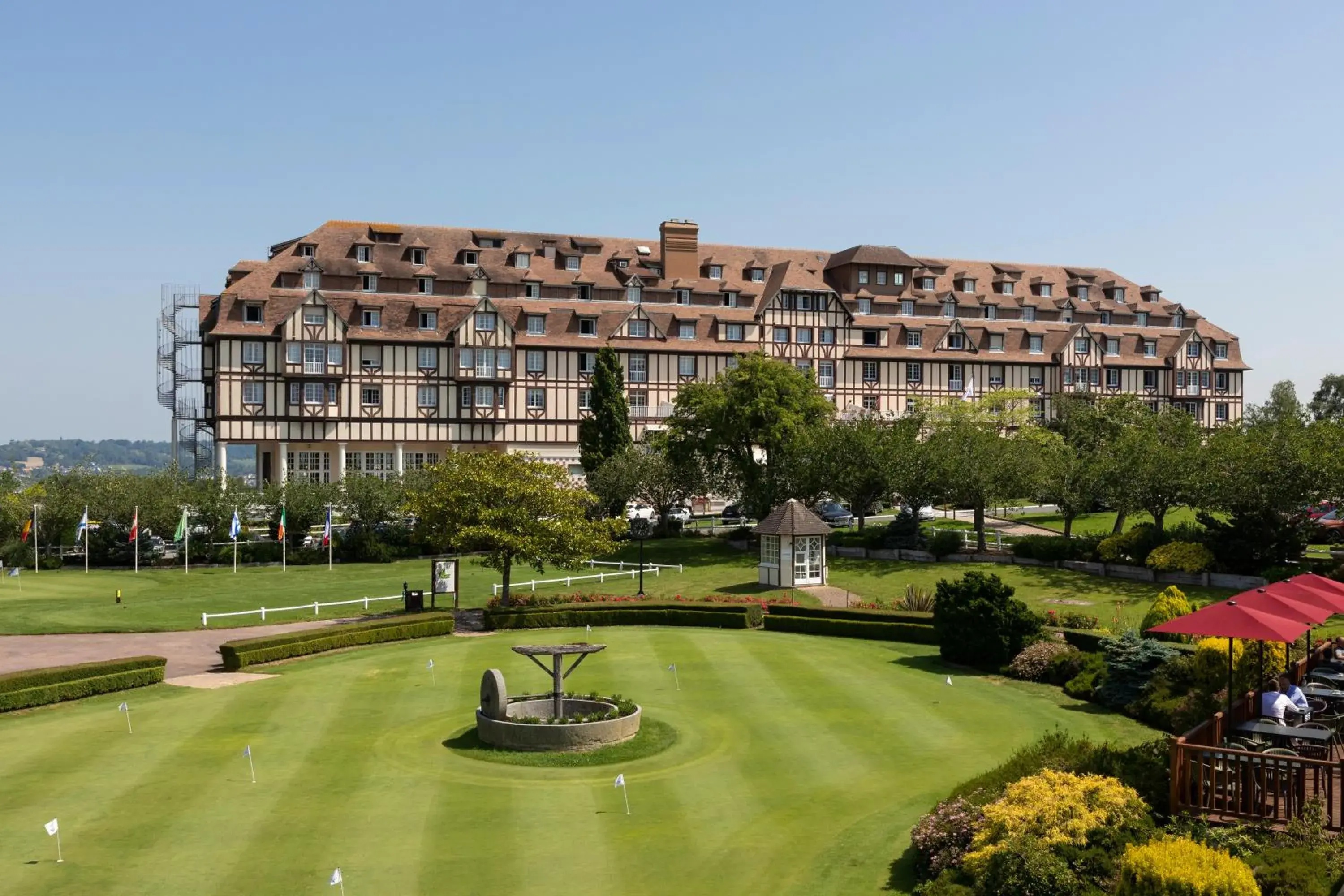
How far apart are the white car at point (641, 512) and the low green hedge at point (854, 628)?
30.9 meters

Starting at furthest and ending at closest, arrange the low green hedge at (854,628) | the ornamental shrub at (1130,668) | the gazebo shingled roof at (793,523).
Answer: the gazebo shingled roof at (793,523)
the low green hedge at (854,628)
the ornamental shrub at (1130,668)

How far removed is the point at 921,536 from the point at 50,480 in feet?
169

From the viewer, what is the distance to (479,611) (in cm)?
4641

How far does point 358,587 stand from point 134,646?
1573 cm

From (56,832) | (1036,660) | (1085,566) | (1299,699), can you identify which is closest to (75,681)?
(56,832)

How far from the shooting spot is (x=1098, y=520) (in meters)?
67.6

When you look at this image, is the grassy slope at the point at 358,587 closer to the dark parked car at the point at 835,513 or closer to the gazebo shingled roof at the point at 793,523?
the gazebo shingled roof at the point at 793,523

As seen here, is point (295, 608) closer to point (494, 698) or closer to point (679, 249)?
point (494, 698)

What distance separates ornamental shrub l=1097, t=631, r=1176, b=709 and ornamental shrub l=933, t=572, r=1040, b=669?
4913mm

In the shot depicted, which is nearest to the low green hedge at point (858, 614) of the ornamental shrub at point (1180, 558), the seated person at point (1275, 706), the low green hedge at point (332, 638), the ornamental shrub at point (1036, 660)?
the ornamental shrub at point (1036, 660)

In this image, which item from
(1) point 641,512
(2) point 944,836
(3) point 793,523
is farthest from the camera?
(1) point 641,512

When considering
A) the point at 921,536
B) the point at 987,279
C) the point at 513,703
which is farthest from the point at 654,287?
the point at 513,703

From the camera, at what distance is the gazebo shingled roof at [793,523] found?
49.3 meters

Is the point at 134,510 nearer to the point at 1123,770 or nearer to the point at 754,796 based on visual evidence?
the point at 754,796
